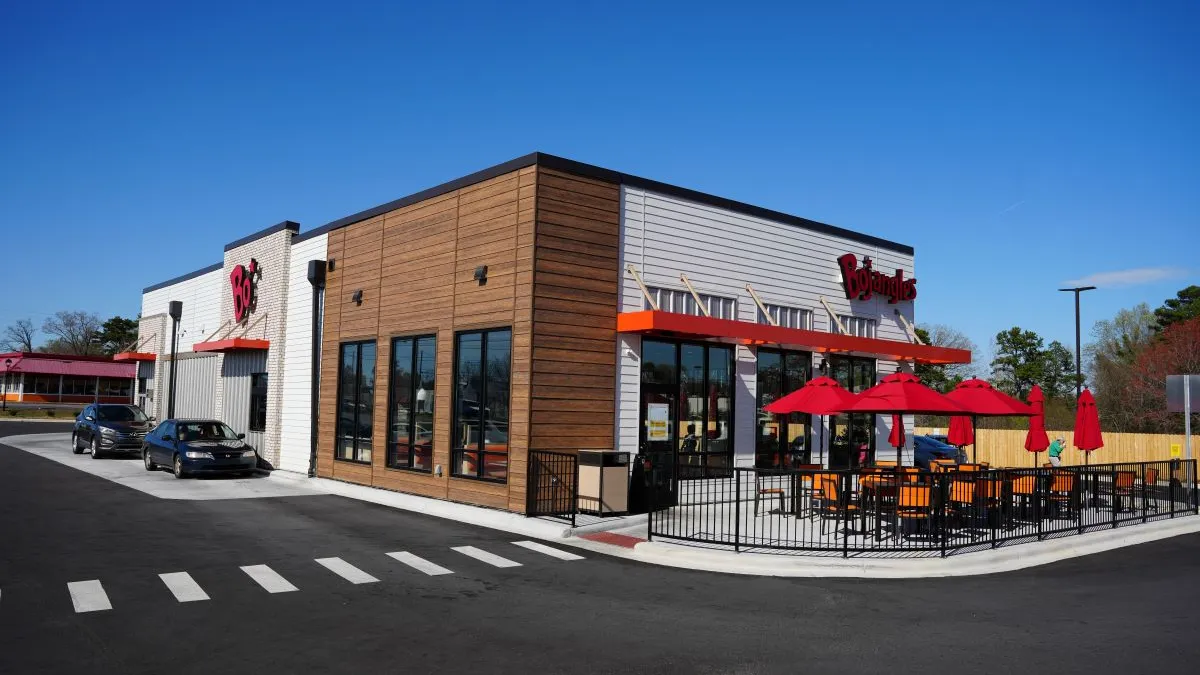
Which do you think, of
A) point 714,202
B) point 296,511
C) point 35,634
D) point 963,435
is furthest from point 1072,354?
point 35,634

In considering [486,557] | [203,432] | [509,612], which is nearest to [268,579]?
→ [486,557]

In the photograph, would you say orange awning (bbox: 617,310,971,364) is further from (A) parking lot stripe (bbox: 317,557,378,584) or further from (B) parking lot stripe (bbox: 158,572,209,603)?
(B) parking lot stripe (bbox: 158,572,209,603)

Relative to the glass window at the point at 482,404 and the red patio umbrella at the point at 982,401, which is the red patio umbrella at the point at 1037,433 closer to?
the red patio umbrella at the point at 982,401

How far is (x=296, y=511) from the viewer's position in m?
16.3

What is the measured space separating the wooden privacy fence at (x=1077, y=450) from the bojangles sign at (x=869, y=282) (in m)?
8.50

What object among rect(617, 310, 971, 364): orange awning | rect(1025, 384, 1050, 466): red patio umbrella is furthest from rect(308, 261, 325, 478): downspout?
rect(1025, 384, 1050, 466): red patio umbrella

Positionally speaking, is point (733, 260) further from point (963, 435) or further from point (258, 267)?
point (258, 267)

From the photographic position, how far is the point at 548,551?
12.5 m

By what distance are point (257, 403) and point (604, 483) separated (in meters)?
14.9

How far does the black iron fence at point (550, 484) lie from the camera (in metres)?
15.1

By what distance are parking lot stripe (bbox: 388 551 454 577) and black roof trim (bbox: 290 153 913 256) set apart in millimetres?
7505

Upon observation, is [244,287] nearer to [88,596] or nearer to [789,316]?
[789,316]

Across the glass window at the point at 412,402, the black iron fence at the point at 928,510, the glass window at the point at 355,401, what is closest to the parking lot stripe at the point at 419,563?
the black iron fence at the point at 928,510

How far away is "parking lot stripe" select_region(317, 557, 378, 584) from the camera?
1003cm
